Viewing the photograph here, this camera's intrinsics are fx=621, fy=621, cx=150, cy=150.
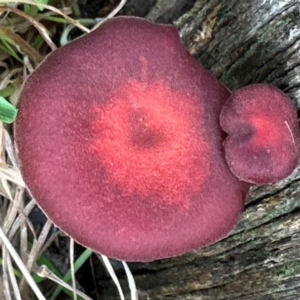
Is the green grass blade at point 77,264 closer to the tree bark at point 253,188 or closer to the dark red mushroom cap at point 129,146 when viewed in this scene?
the tree bark at point 253,188

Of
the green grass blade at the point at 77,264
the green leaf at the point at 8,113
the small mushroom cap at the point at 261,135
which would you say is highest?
the green leaf at the point at 8,113

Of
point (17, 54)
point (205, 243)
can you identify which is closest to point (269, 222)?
point (205, 243)

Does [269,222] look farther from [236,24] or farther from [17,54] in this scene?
[17,54]

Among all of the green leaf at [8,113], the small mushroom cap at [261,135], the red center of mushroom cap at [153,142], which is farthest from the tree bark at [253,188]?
the green leaf at [8,113]

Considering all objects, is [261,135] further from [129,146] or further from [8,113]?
[8,113]

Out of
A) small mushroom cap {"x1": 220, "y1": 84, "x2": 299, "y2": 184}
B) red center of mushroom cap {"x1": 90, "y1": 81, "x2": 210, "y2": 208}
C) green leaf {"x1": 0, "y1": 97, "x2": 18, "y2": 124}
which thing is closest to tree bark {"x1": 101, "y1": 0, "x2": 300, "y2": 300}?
small mushroom cap {"x1": 220, "y1": 84, "x2": 299, "y2": 184}

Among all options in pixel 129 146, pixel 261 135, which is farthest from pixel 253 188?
pixel 129 146

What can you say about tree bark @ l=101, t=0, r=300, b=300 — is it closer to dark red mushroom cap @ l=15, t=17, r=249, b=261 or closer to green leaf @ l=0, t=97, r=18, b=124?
dark red mushroom cap @ l=15, t=17, r=249, b=261
